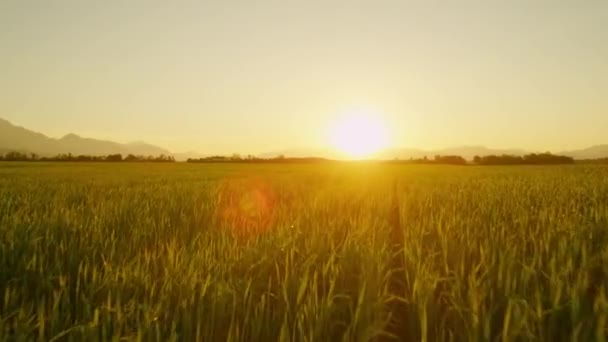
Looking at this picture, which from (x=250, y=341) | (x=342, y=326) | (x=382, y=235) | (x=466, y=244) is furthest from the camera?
(x=382, y=235)

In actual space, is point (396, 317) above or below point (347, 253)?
below

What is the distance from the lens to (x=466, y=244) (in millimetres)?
3092

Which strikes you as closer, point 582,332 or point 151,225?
point 582,332

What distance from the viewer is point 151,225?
4234mm

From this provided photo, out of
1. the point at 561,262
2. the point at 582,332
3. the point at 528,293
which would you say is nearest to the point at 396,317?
the point at 528,293

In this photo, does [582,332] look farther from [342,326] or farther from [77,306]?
[77,306]

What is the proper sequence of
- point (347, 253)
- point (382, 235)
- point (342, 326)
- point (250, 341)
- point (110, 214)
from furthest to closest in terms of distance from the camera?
point (110, 214) → point (382, 235) → point (347, 253) → point (342, 326) → point (250, 341)

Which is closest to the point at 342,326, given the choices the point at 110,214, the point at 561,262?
the point at 561,262

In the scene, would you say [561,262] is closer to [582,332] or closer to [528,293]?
[528,293]

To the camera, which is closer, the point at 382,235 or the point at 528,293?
the point at 528,293

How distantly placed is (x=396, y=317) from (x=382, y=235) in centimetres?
145

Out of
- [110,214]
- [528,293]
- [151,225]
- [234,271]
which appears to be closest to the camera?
[528,293]

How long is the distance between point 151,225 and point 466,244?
8.81 ft

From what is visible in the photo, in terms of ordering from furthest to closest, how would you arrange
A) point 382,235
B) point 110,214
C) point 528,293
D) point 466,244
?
point 110,214
point 382,235
point 466,244
point 528,293
